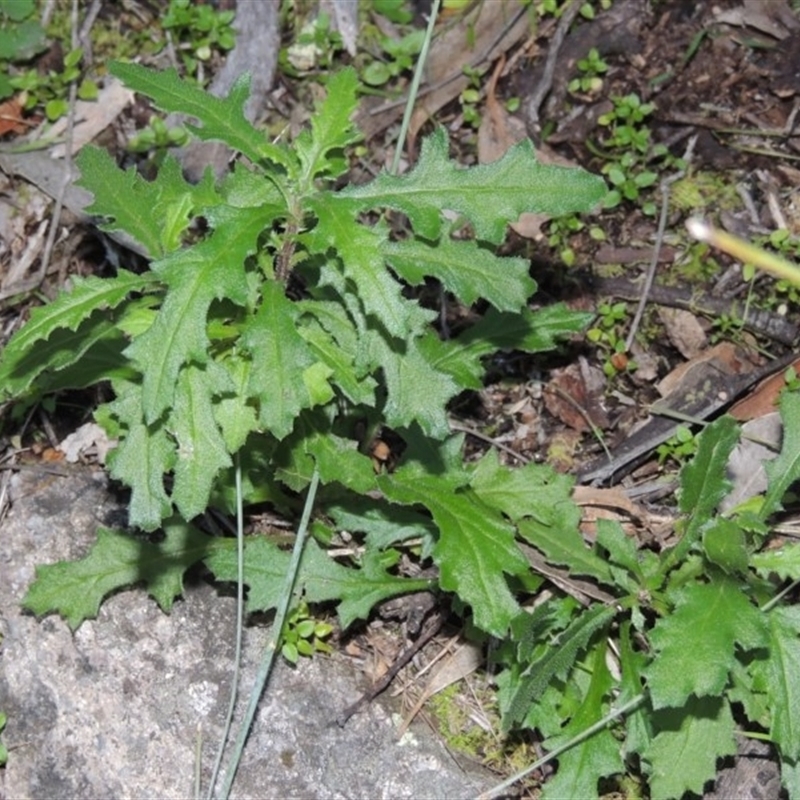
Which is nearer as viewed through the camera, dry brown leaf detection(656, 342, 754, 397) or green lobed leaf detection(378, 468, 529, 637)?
green lobed leaf detection(378, 468, 529, 637)

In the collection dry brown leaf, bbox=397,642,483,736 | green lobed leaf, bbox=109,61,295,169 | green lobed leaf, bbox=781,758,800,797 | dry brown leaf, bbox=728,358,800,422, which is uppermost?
green lobed leaf, bbox=109,61,295,169

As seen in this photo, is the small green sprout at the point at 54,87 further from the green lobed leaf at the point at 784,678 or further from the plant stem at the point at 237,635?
the green lobed leaf at the point at 784,678

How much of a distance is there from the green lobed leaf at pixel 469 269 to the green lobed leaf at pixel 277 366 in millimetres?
301

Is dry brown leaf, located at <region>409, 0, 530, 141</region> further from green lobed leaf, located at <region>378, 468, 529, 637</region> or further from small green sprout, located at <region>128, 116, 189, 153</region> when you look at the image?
green lobed leaf, located at <region>378, 468, 529, 637</region>

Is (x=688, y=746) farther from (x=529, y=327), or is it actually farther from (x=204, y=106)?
(x=204, y=106)

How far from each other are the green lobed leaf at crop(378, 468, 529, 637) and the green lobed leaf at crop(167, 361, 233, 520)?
1.80 ft

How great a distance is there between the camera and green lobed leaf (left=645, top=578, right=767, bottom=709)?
9.18 feet

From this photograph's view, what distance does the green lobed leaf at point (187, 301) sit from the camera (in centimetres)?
248

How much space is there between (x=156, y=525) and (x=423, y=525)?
0.83m

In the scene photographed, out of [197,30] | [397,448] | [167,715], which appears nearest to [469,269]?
[397,448]

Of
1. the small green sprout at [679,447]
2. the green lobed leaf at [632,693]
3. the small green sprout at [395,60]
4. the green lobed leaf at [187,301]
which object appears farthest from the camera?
the small green sprout at [395,60]

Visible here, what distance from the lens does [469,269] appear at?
2.78m

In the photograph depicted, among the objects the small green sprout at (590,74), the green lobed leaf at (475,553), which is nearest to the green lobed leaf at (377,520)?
the green lobed leaf at (475,553)

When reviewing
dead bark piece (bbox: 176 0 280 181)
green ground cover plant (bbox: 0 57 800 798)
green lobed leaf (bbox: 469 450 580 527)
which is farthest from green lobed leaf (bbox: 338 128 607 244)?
dead bark piece (bbox: 176 0 280 181)
